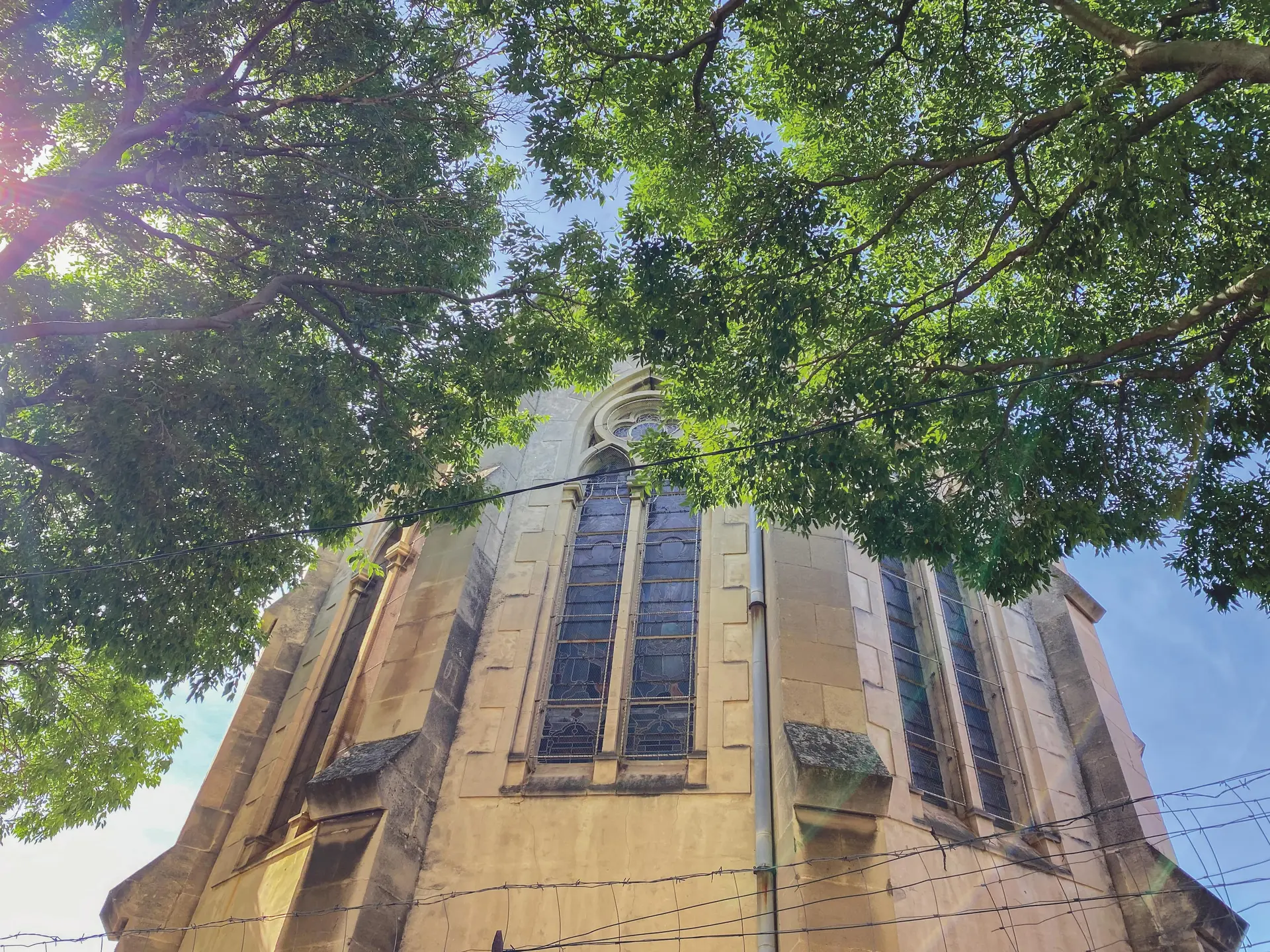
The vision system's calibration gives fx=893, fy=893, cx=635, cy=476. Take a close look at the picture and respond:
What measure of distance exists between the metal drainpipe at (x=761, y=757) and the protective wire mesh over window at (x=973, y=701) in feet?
6.30

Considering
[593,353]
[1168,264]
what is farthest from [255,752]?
[1168,264]

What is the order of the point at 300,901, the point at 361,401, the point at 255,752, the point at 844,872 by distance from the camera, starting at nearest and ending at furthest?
the point at 844,872 → the point at 300,901 → the point at 361,401 → the point at 255,752

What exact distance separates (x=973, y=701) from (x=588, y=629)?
14.5ft

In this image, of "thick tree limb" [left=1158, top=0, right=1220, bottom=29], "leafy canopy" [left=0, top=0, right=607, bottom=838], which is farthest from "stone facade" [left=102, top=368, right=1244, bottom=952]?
"thick tree limb" [left=1158, top=0, right=1220, bottom=29]

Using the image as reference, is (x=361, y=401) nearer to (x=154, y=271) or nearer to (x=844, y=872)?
(x=154, y=271)

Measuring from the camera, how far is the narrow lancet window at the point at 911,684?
9.07m

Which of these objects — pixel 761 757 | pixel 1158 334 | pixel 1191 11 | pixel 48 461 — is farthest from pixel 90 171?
pixel 1191 11

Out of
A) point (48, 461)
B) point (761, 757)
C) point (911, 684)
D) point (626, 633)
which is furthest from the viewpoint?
point (626, 633)

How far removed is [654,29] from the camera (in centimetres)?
818

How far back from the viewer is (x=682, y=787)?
843cm

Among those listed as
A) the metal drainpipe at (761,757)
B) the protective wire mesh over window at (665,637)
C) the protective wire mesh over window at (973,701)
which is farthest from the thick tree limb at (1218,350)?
the metal drainpipe at (761,757)

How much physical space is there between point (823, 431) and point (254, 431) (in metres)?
5.24

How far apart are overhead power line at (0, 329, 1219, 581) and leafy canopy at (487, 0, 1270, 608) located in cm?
8

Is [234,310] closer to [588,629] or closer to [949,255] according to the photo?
[588,629]
